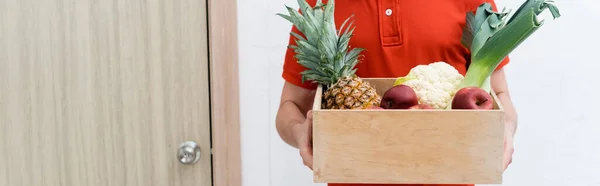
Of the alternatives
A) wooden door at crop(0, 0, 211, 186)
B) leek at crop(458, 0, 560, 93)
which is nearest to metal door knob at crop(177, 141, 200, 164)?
wooden door at crop(0, 0, 211, 186)

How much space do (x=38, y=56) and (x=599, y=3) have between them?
166cm

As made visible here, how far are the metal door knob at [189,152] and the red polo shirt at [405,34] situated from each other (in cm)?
69

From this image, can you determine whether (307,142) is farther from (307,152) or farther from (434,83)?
(434,83)

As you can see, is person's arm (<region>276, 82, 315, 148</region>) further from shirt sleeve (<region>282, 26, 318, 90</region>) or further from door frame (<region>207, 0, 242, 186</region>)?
door frame (<region>207, 0, 242, 186</region>)

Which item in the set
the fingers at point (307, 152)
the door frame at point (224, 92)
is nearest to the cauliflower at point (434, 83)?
the fingers at point (307, 152)

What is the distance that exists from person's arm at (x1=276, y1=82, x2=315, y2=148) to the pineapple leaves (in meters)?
0.19

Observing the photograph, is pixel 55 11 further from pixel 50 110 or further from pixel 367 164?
pixel 367 164

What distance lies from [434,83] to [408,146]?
0.19m

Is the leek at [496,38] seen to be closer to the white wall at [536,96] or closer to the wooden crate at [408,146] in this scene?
the wooden crate at [408,146]

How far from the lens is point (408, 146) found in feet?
3.48

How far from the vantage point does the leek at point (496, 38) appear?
1.13 m

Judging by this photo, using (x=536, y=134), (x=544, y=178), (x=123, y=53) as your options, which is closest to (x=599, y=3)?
(x=536, y=134)

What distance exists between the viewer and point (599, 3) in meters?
1.90

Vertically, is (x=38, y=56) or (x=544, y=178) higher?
(x=38, y=56)
